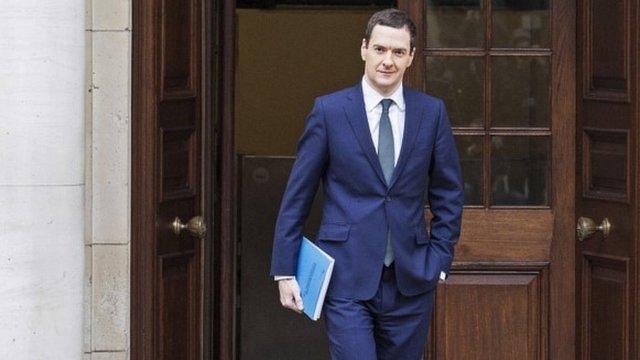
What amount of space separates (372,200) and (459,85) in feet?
5.28

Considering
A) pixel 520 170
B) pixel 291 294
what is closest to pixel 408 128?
pixel 291 294

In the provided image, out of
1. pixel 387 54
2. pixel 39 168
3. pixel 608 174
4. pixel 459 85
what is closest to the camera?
pixel 387 54

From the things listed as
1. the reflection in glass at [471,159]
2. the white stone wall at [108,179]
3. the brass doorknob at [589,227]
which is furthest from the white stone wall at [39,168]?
the brass doorknob at [589,227]

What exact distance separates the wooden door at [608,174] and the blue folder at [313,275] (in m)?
1.82

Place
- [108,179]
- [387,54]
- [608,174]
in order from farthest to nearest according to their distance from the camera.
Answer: [608,174] → [108,179] → [387,54]

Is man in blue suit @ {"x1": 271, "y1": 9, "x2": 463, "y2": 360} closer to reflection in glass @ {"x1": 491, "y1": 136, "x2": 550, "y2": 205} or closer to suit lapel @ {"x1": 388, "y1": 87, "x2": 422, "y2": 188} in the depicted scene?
suit lapel @ {"x1": 388, "y1": 87, "x2": 422, "y2": 188}

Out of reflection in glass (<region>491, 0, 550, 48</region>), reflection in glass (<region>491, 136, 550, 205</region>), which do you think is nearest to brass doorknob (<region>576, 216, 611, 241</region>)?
reflection in glass (<region>491, 136, 550, 205</region>)

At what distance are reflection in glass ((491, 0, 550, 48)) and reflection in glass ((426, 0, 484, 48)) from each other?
0.25ft

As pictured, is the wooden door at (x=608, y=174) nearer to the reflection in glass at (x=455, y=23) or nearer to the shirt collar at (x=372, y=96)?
the reflection in glass at (x=455, y=23)

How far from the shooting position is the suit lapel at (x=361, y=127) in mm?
6324

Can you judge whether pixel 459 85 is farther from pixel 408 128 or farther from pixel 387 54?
pixel 387 54

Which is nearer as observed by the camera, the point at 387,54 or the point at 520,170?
the point at 387,54

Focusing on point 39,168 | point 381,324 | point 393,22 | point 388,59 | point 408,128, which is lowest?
point 381,324

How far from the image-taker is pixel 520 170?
7848 mm
